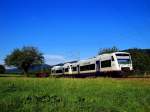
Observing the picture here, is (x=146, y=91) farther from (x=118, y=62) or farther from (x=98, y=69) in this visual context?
(x=98, y=69)

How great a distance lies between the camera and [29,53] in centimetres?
10094

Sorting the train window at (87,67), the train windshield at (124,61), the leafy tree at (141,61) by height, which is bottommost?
the train window at (87,67)

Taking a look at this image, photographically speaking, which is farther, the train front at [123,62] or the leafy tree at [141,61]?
the leafy tree at [141,61]

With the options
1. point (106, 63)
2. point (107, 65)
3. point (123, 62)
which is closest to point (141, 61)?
point (106, 63)

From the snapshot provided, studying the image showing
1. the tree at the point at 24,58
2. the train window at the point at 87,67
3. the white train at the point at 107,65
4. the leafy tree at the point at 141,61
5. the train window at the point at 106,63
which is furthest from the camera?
the tree at the point at 24,58

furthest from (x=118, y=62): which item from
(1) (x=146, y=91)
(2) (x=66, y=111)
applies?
(2) (x=66, y=111)

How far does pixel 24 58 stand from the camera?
326 ft

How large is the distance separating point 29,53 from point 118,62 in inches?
2548

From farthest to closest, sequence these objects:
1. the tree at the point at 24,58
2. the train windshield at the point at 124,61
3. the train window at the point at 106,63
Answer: the tree at the point at 24,58
the train window at the point at 106,63
the train windshield at the point at 124,61

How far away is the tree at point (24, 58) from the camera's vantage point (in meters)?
99.2

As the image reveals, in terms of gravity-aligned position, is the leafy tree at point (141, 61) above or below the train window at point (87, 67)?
above

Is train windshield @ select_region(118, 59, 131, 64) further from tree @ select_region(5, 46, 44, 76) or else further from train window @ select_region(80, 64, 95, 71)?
tree @ select_region(5, 46, 44, 76)

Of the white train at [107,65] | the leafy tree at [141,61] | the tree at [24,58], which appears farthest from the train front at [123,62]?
the tree at [24,58]

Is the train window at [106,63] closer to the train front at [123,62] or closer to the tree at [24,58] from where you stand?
the train front at [123,62]
